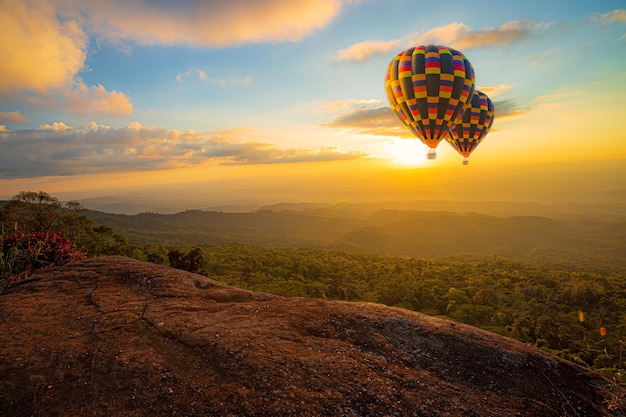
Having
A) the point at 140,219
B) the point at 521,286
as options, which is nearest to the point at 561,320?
the point at 521,286

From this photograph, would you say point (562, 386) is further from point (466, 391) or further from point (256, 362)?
point (256, 362)

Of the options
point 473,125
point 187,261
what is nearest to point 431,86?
point 473,125

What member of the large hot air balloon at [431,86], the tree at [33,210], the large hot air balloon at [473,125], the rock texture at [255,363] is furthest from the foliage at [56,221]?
the large hot air balloon at [473,125]

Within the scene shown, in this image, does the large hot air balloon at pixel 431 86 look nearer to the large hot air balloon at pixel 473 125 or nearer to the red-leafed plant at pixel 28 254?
the large hot air balloon at pixel 473 125

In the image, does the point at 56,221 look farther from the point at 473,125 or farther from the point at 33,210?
the point at 473,125

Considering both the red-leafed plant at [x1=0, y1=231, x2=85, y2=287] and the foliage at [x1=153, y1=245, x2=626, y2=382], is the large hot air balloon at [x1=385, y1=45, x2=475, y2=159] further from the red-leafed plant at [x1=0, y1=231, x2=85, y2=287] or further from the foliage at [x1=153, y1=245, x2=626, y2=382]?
the red-leafed plant at [x1=0, y1=231, x2=85, y2=287]
